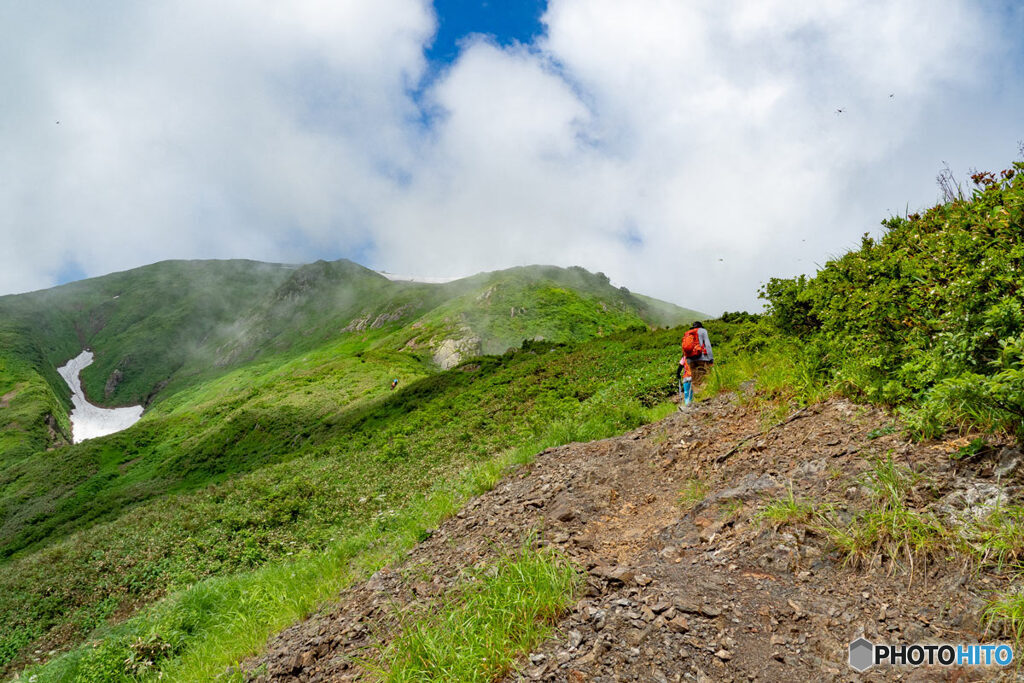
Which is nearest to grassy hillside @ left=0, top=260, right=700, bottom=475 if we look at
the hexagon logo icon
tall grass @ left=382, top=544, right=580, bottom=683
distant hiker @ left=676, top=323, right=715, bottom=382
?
distant hiker @ left=676, top=323, right=715, bottom=382

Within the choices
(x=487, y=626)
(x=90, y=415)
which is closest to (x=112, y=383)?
(x=90, y=415)

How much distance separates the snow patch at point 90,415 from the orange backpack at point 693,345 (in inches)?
5421

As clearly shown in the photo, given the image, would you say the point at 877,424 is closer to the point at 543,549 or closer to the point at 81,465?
the point at 543,549

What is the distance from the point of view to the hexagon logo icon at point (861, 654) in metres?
2.81

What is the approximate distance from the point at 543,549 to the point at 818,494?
103 inches

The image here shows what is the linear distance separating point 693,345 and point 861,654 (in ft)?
31.1

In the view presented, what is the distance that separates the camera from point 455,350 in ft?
207

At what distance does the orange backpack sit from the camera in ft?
39.0

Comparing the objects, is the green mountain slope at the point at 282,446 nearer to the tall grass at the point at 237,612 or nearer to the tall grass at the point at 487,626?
the tall grass at the point at 237,612

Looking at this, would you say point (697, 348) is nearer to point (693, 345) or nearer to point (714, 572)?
point (693, 345)

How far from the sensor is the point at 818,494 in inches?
165

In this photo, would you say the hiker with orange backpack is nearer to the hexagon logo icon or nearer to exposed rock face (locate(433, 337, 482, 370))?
the hexagon logo icon

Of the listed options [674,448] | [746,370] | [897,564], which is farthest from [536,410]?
[897,564]

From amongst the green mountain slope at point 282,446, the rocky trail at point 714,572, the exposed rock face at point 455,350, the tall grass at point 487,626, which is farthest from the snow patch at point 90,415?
the tall grass at point 487,626
